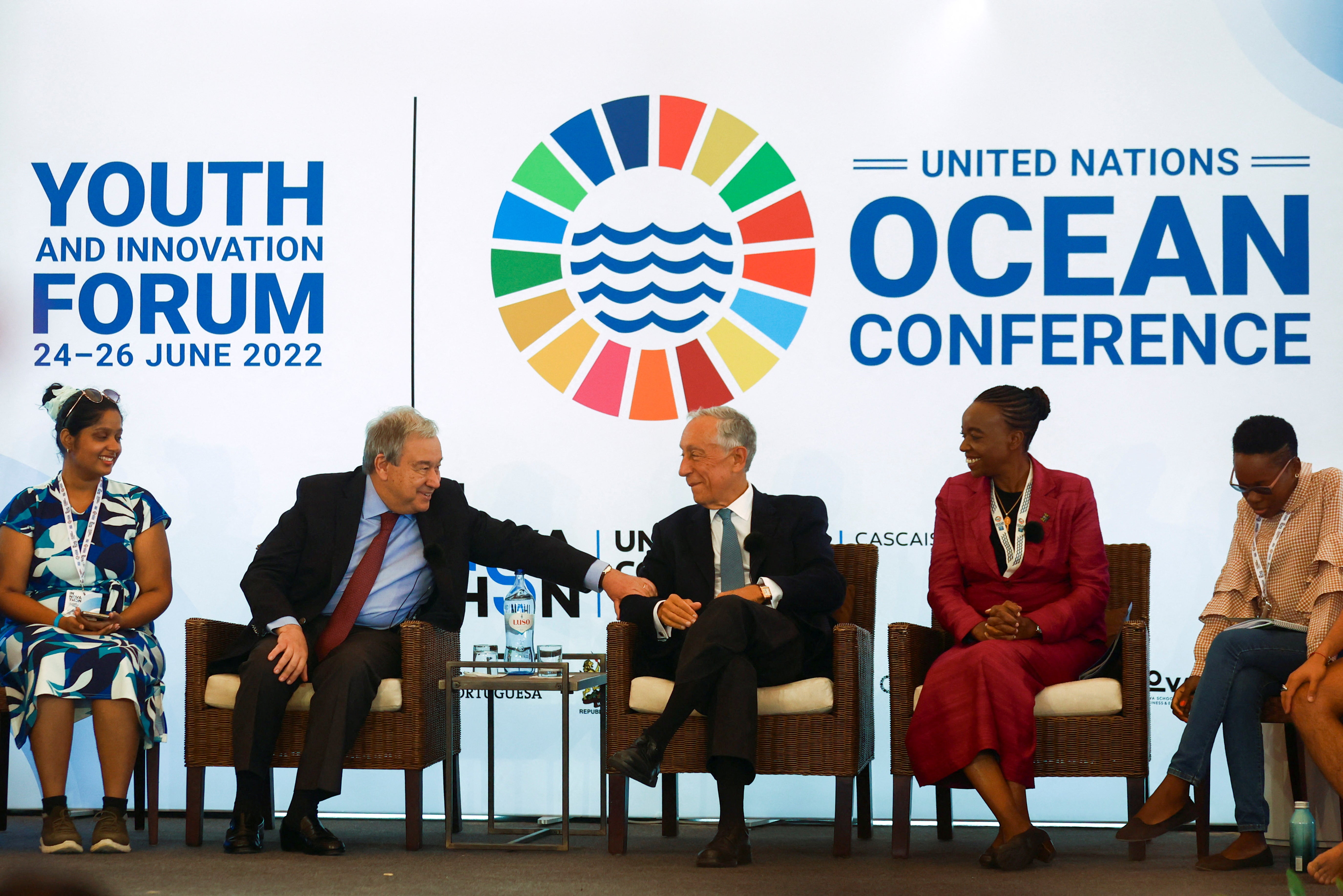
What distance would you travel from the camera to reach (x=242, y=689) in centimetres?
379

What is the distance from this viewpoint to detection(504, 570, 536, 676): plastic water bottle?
409 cm

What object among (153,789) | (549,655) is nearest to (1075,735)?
(549,655)

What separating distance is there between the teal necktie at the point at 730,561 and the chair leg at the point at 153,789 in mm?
1733

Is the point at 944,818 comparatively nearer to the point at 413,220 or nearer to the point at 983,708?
the point at 983,708

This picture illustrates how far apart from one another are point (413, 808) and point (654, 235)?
2141mm

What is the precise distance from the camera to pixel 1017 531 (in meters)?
3.97

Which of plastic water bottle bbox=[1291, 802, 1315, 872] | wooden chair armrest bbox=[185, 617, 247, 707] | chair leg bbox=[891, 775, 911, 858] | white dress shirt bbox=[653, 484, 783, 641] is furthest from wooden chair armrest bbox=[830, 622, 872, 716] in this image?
wooden chair armrest bbox=[185, 617, 247, 707]

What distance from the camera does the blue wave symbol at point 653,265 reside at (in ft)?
15.9

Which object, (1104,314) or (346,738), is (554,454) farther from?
(1104,314)

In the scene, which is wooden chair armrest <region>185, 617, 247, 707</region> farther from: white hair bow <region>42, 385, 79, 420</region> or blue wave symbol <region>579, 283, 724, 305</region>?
blue wave symbol <region>579, 283, 724, 305</region>

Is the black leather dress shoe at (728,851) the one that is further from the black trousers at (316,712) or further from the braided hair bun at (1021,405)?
the braided hair bun at (1021,405)

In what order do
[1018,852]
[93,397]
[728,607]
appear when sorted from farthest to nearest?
[93,397] < [728,607] < [1018,852]

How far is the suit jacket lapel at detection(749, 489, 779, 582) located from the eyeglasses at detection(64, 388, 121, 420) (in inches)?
78.5

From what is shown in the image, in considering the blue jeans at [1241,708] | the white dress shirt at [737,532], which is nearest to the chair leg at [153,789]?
the white dress shirt at [737,532]
